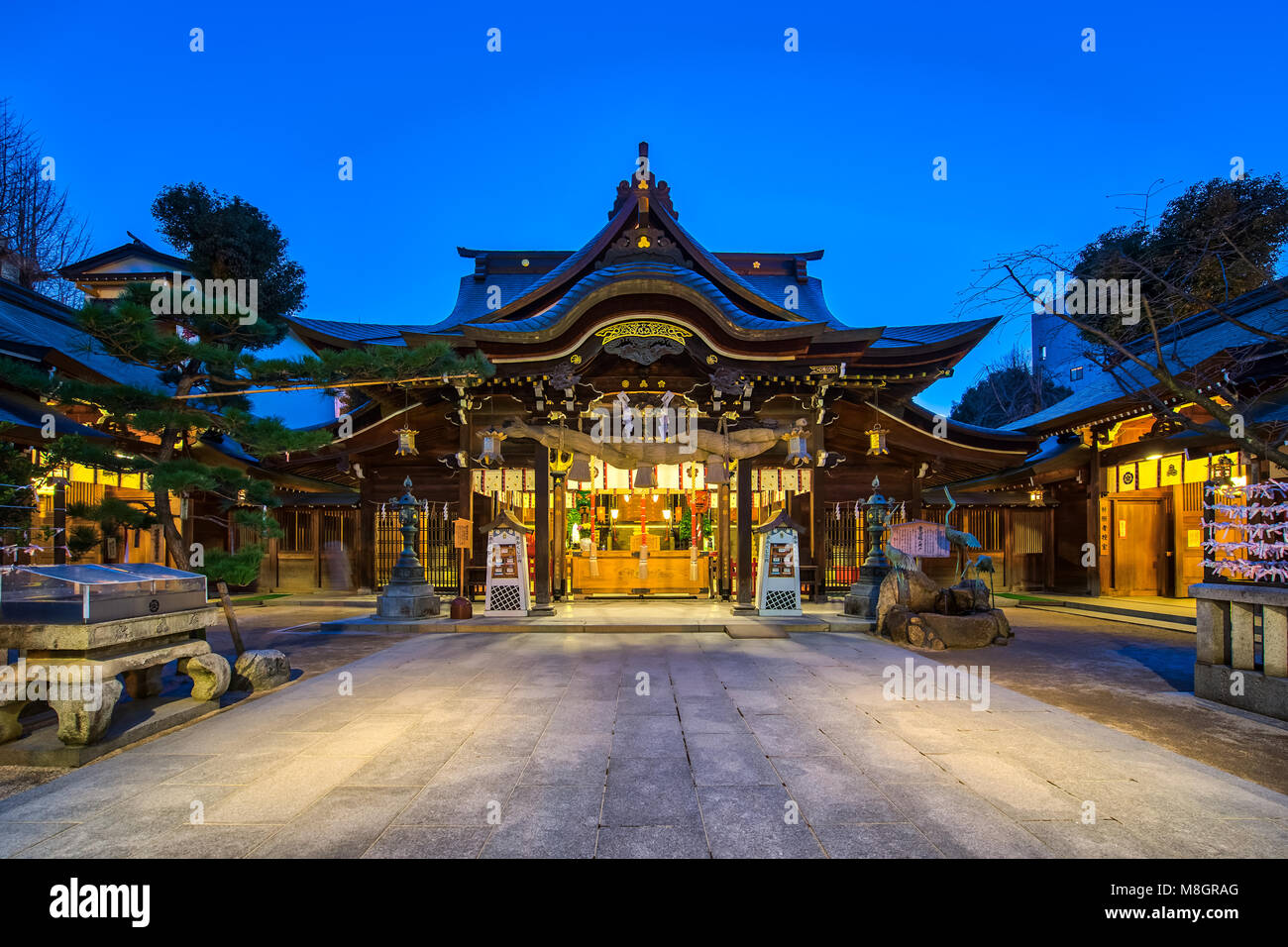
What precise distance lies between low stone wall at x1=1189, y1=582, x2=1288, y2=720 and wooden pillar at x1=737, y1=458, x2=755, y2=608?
7436mm

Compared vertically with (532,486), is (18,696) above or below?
below

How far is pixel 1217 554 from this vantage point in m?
7.08

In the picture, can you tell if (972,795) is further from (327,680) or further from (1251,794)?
(327,680)

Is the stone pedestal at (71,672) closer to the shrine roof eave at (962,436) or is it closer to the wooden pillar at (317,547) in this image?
the wooden pillar at (317,547)

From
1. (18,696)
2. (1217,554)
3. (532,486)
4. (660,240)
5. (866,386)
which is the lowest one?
(18,696)

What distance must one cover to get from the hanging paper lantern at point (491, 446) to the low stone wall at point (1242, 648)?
1133cm

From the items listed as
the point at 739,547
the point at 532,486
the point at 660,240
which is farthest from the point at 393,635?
the point at 660,240

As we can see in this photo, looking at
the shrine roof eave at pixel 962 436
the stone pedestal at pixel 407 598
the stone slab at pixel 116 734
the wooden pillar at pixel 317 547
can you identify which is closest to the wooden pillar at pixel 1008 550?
the shrine roof eave at pixel 962 436

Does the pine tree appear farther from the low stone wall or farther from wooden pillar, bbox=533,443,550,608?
the low stone wall

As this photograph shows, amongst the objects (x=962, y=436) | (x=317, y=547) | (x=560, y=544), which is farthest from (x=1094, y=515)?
(x=317, y=547)

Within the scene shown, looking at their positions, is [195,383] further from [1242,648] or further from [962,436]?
[962,436]

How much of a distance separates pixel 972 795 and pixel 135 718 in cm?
727

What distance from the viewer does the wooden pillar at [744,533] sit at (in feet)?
42.8
